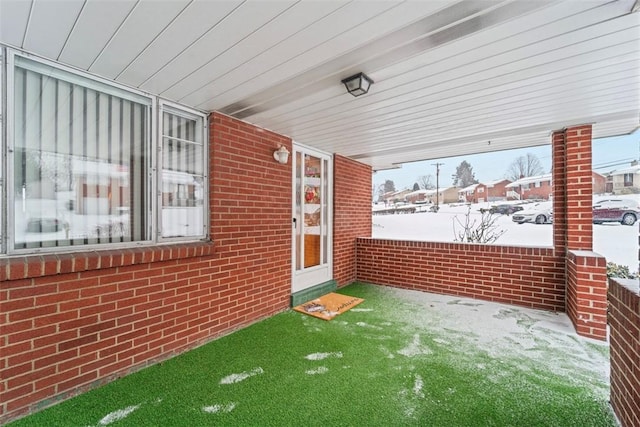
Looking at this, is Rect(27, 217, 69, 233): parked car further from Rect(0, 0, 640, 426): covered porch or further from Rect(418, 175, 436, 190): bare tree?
Rect(418, 175, 436, 190): bare tree

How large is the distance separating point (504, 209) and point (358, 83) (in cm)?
492

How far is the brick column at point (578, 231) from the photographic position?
2.94 metres

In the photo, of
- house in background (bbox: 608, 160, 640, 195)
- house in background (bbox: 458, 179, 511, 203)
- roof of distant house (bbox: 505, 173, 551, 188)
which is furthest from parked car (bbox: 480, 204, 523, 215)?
house in background (bbox: 608, 160, 640, 195)

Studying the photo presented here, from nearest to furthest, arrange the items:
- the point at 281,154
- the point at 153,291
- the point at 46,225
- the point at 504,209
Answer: the point at 46,225 < the point at 153,291 < the point at 281,154 < the point at 504,209

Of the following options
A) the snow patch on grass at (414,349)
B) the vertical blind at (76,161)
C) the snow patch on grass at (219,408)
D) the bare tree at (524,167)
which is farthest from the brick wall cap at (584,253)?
the vertical blind at (76,161)

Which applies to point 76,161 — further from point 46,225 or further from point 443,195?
point 443,195

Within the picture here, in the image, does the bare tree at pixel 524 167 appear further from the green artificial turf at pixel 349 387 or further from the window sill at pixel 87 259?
the window sill at pixel 87 259

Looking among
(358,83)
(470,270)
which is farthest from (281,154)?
(470,270)

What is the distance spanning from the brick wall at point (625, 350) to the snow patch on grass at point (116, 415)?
3.11 meters

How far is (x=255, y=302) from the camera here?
11.0 feet

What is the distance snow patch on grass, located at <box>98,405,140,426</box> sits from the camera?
1.72m

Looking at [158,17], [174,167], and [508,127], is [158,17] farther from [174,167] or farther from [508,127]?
[508,127]

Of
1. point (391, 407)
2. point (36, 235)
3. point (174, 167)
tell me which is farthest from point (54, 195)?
point (391, 407)

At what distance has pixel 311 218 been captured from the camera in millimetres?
4559
